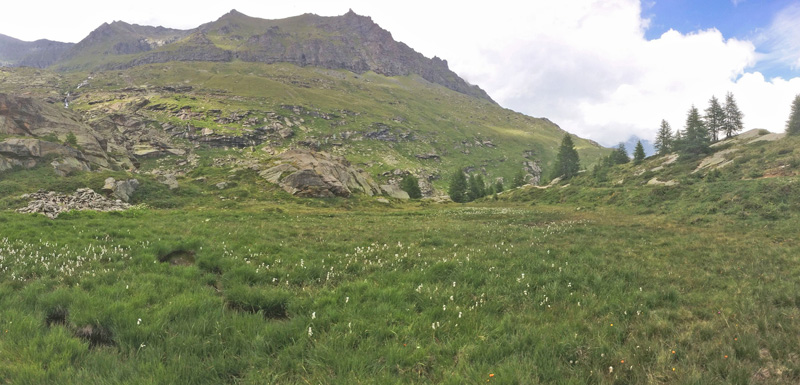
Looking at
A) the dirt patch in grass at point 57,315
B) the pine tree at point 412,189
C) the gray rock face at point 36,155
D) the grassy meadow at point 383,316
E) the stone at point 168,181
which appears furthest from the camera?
the pine tree at point 412,189

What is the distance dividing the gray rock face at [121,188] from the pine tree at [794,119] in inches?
4035

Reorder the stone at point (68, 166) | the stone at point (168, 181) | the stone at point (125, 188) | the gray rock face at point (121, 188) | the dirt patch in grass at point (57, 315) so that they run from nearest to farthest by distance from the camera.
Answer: the dirt patch in grass at point (57, 315) < the gray rock face at point (121, 188) < the stone at point (125, 188) < the stone at point (68, 166) < the stone at point (168, 181)

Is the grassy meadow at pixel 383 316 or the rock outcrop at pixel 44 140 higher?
the rock outcrop at pixel 44 140

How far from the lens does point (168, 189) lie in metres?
38.9

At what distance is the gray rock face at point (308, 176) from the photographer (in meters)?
50.1

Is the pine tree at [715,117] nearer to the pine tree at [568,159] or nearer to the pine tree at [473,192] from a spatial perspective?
the pine tree at [568,159]

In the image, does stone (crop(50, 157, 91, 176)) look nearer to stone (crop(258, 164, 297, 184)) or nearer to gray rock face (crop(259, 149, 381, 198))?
stone (crop(258, 164, 297, 184))

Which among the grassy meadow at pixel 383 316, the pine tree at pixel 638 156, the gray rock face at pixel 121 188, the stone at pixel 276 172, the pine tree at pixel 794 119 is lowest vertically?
the grassy meadow at pixel 383 316

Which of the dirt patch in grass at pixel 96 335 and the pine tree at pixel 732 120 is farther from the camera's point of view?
the pine tree at pixel 732 120

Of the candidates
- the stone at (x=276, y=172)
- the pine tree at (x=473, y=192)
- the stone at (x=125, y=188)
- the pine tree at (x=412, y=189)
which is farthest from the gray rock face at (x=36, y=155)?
the pine tree at (x=473, y=192)

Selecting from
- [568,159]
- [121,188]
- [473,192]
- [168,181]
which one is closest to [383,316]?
[121,188]

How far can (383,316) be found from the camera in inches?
230

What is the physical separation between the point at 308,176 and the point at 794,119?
8952 centimetres

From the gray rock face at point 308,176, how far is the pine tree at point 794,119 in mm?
81045
